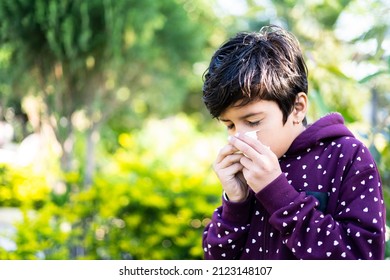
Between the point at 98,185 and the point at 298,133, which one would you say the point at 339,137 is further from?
the point at 98,185

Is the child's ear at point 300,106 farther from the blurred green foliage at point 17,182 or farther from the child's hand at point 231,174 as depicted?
the blurred green foliage at point 17,182

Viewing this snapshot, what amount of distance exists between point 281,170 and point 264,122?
0.14 m

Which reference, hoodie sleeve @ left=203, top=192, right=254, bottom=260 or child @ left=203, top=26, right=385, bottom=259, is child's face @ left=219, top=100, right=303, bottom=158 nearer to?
child @ left=203, top=26, right=385, bottom=259

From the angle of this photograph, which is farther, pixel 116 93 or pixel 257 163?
pixel 116 93

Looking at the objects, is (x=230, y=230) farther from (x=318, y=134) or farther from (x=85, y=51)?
(x=85, y=51)

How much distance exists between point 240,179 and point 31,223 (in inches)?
87.5

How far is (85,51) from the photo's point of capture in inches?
163

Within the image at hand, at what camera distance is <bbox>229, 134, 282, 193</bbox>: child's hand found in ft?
4.37

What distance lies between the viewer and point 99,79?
14.5 feet

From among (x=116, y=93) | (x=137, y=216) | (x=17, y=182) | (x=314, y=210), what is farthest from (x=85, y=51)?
(x=314, y=210)

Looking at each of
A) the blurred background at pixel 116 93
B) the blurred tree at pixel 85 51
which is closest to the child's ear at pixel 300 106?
the blurred background at pixel 116 93
